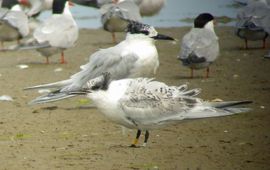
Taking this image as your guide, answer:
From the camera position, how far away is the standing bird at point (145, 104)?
6.70 meters

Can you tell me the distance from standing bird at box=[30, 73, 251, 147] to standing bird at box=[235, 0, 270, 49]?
6346 mm

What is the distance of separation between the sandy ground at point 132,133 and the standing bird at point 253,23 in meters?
1.15

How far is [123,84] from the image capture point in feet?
22.4

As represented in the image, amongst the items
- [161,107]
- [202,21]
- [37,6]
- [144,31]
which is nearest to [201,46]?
[202,21]

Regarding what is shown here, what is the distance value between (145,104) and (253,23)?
263 inches

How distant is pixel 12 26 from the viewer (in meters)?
14.5

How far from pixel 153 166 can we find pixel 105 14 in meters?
8.84

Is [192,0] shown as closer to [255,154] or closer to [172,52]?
[172,52]

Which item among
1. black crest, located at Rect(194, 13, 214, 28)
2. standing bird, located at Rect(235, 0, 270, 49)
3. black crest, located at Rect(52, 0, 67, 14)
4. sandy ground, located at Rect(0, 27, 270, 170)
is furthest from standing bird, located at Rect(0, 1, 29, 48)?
black crest, located at Rect(194, 13, 214, 28)

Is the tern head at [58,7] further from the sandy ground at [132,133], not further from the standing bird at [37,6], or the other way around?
the standing bird at [37,6]

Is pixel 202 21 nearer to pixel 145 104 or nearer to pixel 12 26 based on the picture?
pixel 12 26

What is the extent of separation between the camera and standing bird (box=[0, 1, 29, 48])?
14555mm

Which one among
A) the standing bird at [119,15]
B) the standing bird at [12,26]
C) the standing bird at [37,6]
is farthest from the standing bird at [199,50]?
the standing bird at [37,6]

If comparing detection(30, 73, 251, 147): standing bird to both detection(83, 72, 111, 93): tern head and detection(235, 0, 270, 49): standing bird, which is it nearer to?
detection(83, 72, 111, 93): tern head
